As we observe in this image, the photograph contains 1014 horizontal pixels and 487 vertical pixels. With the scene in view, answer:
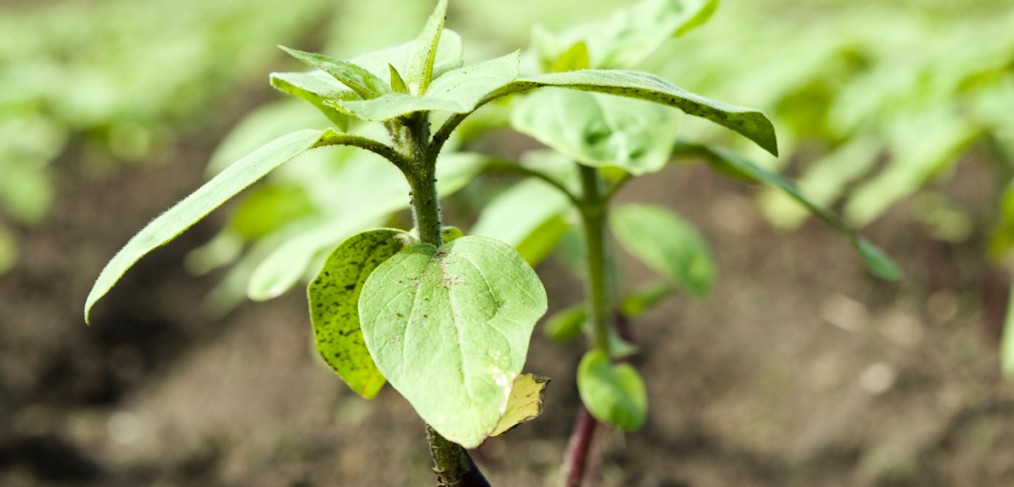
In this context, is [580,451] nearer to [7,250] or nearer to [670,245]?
[670,245]

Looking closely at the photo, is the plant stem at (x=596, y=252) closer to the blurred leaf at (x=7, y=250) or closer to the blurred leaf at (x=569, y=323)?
the blurred leaf at (x=569, y=323)

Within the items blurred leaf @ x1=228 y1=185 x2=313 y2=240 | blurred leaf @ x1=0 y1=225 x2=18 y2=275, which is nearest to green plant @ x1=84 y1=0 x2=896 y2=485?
blurred leaf @ x1=228 y1=185 x2=313 y2=240

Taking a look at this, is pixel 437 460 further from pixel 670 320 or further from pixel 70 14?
pixel 70 14

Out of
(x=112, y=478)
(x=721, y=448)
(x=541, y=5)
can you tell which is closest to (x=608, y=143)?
(x=721, y=448)

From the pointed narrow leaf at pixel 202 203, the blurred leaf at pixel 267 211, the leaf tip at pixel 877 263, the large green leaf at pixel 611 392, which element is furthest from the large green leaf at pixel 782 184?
the blurred leaf at pixel 267 211

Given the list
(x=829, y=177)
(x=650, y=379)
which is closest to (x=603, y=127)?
(x=650, y=379)

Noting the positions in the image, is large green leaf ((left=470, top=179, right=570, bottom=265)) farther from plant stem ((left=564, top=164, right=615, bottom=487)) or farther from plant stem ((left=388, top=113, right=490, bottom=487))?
plant stem ((left=388, top=113, right=490, bottom=487))
